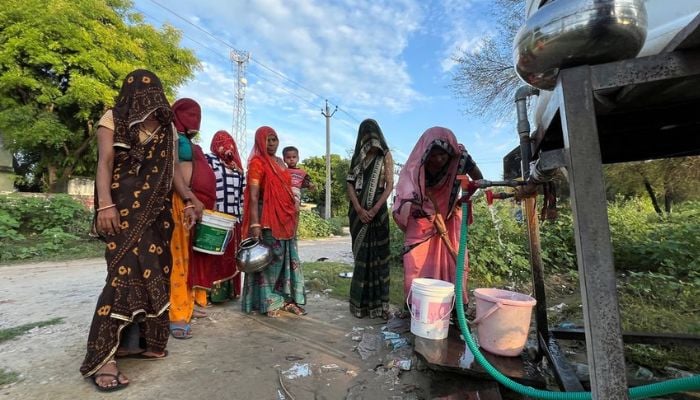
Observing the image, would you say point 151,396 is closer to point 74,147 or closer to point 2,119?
point 2,119

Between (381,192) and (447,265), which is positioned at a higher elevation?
(381,192)

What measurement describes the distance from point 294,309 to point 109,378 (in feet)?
6.60

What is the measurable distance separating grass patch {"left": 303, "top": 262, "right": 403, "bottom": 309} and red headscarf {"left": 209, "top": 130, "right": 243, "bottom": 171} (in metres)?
2.11

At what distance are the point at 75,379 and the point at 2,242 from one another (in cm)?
945

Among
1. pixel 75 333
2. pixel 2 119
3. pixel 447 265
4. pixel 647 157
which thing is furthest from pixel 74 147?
pixel 647 157

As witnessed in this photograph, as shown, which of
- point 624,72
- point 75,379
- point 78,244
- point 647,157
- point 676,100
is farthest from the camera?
point 78,244

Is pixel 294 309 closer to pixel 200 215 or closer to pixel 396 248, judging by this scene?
pixel 200 215

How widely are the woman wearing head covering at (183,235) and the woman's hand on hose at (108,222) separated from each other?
78 cm

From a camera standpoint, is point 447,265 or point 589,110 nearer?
point 589,110

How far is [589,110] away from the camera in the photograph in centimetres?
131

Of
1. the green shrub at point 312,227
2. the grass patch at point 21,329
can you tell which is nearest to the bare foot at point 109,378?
the grass patch at point 21,329

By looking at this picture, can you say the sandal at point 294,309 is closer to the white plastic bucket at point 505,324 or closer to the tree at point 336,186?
the white plastic bucket at point 505,324

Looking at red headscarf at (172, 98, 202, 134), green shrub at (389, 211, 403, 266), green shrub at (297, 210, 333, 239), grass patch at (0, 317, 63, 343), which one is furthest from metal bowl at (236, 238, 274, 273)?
green shrub at (297, 210, 333, 239)

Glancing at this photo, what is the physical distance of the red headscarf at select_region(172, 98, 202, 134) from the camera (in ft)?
12.3
